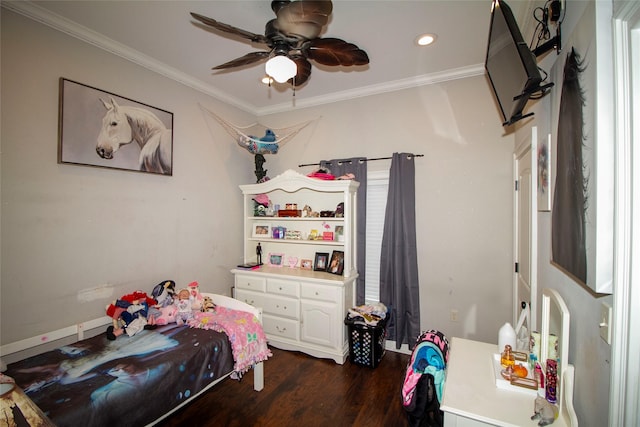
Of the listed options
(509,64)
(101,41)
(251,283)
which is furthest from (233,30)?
(251,283)

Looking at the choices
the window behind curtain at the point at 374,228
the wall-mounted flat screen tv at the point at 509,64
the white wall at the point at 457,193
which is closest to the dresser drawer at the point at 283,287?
the window behind curtain at the point at 374,228

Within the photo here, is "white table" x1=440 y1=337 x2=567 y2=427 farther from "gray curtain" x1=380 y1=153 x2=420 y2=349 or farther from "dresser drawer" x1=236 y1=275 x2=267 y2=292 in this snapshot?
"dresser drawer" x1=236 y1=275 x2=267 y2=292

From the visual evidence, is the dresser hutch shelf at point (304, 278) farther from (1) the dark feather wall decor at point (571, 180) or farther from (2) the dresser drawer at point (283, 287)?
(1) the dark feather wall decor at point (571, 180)

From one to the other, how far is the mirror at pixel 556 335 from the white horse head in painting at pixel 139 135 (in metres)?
3.02

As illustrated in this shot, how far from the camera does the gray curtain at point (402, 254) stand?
2.93m

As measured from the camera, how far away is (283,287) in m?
3.08

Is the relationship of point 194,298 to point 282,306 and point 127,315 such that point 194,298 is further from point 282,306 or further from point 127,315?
point 282,306

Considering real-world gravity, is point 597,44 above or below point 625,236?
above

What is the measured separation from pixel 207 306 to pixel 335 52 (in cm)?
223

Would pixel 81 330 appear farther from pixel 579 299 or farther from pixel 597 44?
pixel 597 44

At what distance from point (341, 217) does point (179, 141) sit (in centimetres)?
183

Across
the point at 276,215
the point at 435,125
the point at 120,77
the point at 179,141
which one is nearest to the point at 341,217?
the point at 276,215

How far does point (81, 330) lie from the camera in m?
2.18

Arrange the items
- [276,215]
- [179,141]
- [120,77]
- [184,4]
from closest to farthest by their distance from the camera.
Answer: [184,4]
[120,77]
[179,141]
[276,215]
